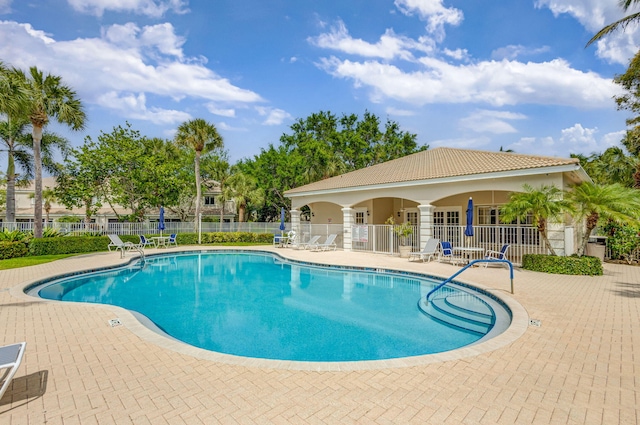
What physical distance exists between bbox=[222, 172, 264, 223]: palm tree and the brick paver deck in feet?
87.7

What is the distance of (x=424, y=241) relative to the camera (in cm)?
1731

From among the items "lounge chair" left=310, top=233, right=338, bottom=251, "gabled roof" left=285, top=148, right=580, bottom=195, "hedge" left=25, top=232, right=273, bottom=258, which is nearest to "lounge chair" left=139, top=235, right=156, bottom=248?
"hedge" left=25, top=232, right=273, bottom=258

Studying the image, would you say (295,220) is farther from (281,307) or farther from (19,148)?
(19,148)

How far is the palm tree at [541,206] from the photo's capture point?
12203mm

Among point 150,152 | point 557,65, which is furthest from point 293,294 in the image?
point 150,152

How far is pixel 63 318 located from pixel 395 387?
6.92 meters

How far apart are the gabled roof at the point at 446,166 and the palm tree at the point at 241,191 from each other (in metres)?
8.09

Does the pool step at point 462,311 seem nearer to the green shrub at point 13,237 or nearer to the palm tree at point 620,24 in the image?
the palm tree at point 620,24

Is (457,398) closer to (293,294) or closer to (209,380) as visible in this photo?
(209,380)

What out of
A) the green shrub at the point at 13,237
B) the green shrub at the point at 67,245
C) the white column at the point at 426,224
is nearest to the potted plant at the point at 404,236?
the white column at the point at 426,224

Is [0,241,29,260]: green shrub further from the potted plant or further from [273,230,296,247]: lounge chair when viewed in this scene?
the potted plant

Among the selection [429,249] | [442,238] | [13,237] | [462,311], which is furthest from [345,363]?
[13,237]

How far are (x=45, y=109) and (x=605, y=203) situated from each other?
91.7ft

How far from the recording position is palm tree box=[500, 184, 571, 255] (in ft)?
40.0
